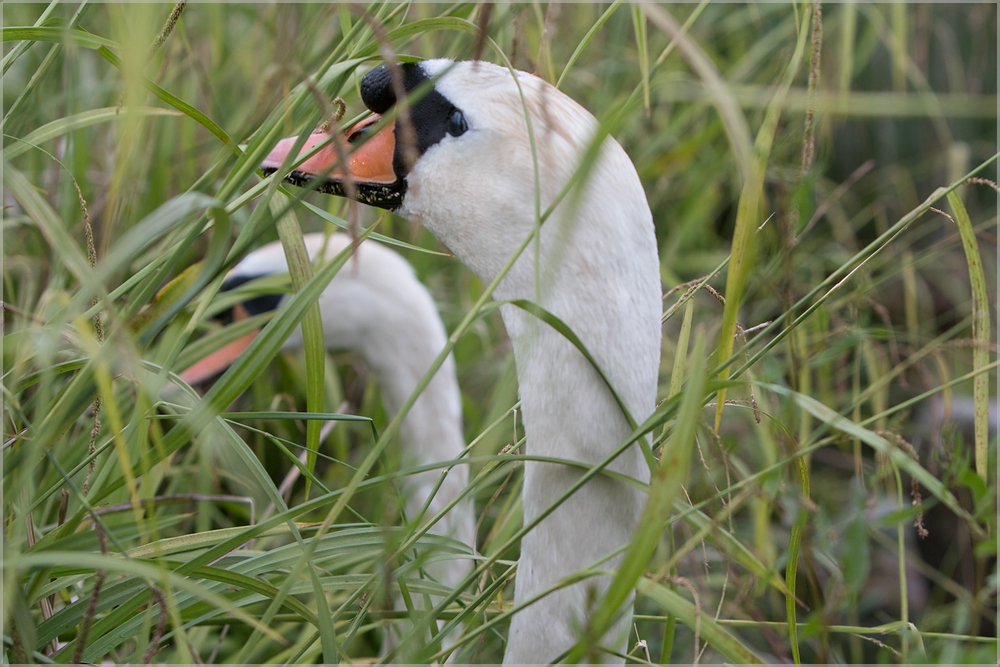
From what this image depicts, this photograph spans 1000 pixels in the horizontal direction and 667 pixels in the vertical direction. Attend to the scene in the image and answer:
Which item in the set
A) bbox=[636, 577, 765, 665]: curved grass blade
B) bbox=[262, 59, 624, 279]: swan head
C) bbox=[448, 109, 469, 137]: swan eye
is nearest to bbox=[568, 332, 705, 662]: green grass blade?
bbox=[636, 577, 765, 665]: curved grass blade

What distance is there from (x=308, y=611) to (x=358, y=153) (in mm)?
490

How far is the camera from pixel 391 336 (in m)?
1.82

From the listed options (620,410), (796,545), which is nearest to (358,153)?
(620,410)

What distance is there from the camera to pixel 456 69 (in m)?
0.85

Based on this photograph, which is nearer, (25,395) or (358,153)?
(358,153)

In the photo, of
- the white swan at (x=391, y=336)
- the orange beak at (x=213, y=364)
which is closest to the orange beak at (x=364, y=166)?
the white swan at (x=391, y=336)

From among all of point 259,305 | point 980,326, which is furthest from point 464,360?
point 980,326

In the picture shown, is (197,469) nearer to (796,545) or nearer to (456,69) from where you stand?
(456,69)

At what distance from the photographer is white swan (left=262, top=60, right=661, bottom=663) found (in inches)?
31.3

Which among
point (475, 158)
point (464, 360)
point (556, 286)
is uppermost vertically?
point (475, 158)

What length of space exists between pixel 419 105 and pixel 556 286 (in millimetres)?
244

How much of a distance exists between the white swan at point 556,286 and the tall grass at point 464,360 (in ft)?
0.16

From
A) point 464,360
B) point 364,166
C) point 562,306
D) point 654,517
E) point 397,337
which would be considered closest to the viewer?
point 654,517

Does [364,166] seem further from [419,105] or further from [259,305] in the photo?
[259,305]
